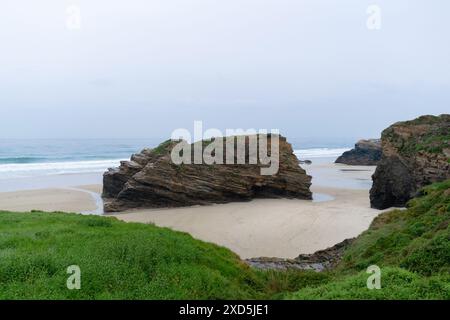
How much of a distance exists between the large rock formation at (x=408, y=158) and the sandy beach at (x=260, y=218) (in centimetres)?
237

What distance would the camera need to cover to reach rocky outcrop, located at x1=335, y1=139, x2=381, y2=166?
294 feet

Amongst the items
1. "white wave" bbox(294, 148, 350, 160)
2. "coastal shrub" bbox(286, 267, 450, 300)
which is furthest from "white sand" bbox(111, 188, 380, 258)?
"white wave" bbox(294, 148, 350, 160)

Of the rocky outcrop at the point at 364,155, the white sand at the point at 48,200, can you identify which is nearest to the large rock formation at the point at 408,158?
the white sand at the point at 48,200

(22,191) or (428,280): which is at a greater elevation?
(428,280)

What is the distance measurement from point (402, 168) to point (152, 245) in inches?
956

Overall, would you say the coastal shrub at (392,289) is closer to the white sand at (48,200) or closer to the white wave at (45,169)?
the white sand at (48,200)

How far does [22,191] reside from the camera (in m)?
45.1

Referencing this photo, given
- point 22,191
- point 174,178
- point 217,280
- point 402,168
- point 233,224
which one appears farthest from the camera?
point 22,191

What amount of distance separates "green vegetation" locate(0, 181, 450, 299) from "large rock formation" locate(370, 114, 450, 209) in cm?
1132

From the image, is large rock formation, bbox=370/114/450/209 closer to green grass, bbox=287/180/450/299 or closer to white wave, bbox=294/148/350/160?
green grass, bbox=287/180/450/299

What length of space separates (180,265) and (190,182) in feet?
78.2
